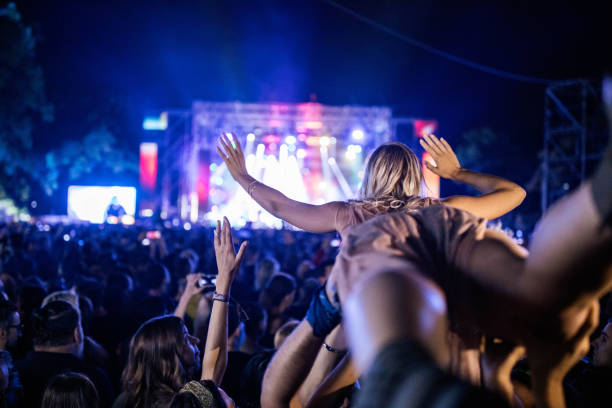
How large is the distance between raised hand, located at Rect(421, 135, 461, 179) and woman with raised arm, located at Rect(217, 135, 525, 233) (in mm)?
59

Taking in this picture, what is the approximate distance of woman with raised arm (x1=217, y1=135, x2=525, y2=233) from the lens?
2.01 metres

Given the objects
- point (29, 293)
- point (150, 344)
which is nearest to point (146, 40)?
point (29, 293)

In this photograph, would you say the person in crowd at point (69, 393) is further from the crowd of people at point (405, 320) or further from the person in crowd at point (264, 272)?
the person in crowd at point (264, 272)

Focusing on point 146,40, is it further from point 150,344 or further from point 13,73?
point 150,344

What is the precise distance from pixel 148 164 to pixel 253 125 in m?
7.71

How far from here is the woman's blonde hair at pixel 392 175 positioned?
6.92 ft

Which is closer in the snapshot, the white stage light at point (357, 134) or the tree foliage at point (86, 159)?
the white stage light at point (357, 134)

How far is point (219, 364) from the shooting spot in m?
2.44

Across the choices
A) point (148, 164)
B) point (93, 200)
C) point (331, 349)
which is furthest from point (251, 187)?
point (93, 200)

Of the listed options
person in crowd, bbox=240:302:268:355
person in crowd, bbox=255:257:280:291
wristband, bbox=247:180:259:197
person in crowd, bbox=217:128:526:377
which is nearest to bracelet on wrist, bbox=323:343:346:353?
person in crowd, bbox=217:128:526:377

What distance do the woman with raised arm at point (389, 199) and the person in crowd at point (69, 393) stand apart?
145 cm

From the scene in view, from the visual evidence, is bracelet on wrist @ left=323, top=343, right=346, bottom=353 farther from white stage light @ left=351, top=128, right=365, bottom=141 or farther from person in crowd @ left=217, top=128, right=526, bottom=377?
white stage light @ left=351, top=128, right=365, bottom=141

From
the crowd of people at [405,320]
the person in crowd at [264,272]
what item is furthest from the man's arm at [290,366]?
the person in crowd at [264,272]

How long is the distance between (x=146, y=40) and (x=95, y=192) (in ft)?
34.3
